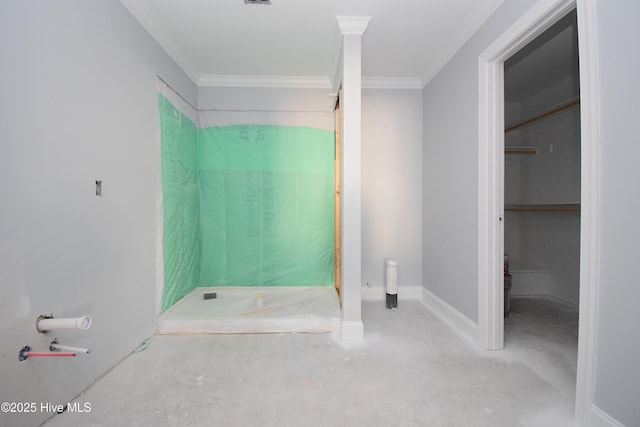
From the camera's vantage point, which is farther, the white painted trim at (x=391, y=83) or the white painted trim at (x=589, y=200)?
the white painted trim at (x=391, y=83)

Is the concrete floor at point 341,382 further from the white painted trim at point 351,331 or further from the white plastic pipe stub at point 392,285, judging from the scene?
the white plastic pipe stub at point 392,285

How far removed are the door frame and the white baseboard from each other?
0.03 m

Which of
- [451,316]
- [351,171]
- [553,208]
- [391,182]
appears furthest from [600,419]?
[391,182]

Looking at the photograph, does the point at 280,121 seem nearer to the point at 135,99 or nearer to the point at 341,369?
the point at 135,99

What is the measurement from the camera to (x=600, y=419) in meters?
1.03

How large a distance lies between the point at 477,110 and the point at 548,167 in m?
1.79

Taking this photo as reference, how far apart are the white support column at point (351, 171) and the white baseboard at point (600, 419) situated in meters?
1.16

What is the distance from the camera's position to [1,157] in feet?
3.15

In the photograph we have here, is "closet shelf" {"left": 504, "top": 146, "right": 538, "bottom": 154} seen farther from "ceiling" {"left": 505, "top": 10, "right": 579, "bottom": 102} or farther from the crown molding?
the crown molding

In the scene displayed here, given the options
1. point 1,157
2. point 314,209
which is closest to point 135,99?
point 1,157

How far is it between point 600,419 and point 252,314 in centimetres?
198

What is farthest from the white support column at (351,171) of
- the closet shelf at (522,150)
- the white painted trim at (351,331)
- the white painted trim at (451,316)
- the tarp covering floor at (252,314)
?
the closet shelf at (522,150)

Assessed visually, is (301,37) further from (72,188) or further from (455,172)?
(72,188)

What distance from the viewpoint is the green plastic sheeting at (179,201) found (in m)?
2.07
